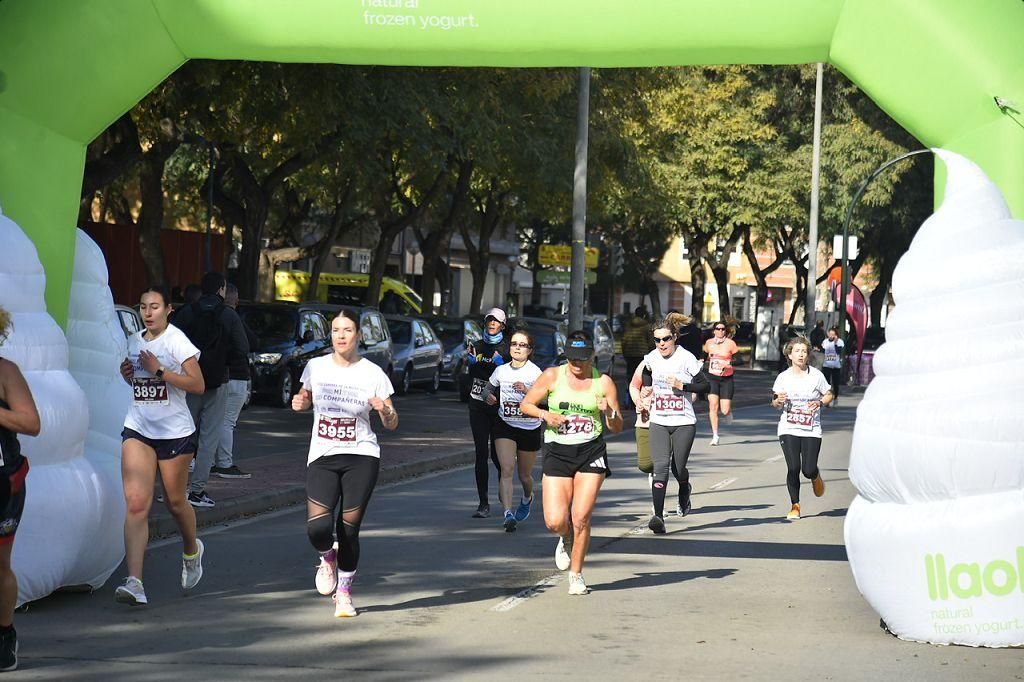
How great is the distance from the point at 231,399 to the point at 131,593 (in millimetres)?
6367

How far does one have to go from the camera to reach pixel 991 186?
862cm

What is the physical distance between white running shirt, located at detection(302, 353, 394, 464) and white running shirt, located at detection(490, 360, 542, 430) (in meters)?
3.57

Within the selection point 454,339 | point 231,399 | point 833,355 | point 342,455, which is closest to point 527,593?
point 342,455

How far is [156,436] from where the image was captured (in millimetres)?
9070

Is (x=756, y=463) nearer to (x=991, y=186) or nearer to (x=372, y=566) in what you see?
(x=372, y=566)

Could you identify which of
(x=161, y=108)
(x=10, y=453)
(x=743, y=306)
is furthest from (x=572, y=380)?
(x=743, y=306)

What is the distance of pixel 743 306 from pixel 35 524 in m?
88.0

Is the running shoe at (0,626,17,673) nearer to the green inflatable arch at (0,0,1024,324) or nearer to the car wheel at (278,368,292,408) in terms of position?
the green inflatable arch at (0,0,1024,324)

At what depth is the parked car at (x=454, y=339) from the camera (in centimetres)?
3312

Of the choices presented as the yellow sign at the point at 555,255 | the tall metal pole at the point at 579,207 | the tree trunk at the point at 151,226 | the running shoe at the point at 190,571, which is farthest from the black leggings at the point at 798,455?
the yellow sign at the point at 555,255

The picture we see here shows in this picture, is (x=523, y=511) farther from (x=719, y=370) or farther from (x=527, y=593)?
(x=719, y=370)

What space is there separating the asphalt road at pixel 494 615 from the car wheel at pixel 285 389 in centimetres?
1127

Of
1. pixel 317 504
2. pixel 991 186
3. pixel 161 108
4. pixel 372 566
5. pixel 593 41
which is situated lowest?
pixel 372 566

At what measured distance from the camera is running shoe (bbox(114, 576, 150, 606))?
28.5 ft
